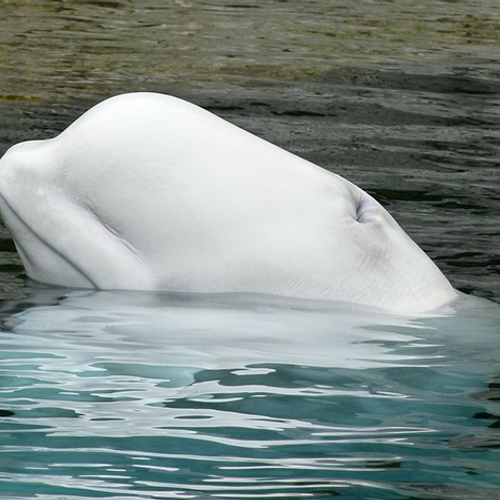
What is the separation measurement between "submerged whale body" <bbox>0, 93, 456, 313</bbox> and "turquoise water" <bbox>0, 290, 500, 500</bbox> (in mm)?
75

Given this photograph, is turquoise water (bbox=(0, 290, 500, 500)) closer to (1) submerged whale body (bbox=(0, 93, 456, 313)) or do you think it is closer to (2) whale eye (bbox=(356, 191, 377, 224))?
(1) submerged whale body (bbox=(0, 93, 456, 313))

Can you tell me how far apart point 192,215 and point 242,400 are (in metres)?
0.63

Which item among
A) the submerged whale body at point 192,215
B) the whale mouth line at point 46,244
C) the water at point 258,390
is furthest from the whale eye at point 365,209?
the whale mouth line at point 46,244

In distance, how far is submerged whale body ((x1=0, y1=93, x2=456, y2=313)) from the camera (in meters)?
3.24

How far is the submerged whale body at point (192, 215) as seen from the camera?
3.24 metres

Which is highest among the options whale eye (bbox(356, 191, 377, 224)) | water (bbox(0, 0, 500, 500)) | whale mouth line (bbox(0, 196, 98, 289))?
whale eye (bbox(356, 191, 377, 224))

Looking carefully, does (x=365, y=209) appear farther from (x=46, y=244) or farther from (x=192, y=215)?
(x=46, y=244)

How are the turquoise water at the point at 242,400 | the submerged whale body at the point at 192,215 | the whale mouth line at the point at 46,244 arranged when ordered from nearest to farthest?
the turquoise water at the point at 242,400, the submerged whale body at the point at 192,215, the whale mouth line at the point at 46,244

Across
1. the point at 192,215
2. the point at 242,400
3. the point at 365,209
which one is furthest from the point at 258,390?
the point at 365,209

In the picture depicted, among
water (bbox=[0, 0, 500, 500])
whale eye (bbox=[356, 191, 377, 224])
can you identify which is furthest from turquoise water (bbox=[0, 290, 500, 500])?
whale eye (bbox=[356, 191, 377, 224])

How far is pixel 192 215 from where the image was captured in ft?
10.6

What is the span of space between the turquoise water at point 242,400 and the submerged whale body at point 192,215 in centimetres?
7

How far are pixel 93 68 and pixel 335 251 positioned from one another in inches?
231

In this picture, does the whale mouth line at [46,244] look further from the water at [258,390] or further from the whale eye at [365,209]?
the whale eye at [365,209]
